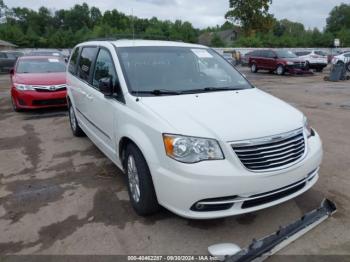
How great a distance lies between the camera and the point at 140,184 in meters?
3.38

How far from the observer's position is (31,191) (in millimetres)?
4414

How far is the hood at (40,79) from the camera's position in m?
9.02

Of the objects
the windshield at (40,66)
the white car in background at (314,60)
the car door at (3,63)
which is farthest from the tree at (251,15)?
the windshield at (40,66)

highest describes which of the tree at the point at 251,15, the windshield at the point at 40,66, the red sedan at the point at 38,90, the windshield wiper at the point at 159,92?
the tree at the point at 251,15

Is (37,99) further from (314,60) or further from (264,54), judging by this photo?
(314,60)

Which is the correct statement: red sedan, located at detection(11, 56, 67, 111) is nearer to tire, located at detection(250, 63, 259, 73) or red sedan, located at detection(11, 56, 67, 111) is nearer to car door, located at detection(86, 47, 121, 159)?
car door, located at detection(86, 47, 121, 159)

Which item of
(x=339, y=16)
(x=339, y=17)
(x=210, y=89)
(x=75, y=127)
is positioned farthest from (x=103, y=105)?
(x=339, y=16)

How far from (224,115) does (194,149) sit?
0.54m

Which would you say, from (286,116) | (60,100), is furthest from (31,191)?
(60,100)

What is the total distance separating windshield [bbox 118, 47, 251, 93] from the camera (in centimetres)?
398

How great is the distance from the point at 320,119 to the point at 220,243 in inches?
230

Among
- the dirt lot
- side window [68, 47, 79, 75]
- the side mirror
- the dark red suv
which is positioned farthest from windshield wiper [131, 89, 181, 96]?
the dark red suv

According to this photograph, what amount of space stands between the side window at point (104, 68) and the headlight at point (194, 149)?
140cm

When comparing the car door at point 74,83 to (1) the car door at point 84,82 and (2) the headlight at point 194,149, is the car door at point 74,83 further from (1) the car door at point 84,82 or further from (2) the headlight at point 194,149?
(2) the headlight at point 194,149
